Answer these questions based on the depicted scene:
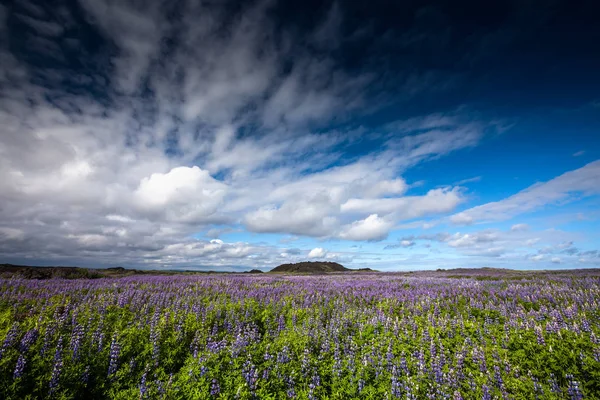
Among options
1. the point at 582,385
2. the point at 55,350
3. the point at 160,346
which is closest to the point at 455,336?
the point at 582,385

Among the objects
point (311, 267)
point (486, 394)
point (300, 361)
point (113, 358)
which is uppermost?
point (311, 267)

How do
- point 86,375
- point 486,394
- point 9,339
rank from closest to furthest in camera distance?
point 486,394 < point 86,375 < point 9,339

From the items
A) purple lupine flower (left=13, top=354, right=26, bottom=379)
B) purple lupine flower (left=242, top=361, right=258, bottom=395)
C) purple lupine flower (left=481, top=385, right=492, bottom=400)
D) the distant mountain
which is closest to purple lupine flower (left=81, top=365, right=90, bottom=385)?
purple lupine flower (left=13, top=354, right=26, bottom=379)

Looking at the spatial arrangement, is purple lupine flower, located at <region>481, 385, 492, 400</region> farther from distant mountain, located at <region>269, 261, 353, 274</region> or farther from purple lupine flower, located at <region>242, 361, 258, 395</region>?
distant mountain, located at <region>269, 261, 353, 274</region>

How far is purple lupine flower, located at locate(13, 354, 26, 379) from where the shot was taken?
466cm

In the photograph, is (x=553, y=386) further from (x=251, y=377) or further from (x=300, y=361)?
(x=251, y=377)

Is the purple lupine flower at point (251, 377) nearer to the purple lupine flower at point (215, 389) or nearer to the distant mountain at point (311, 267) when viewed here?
the purple lupine flower at point (215, 389)

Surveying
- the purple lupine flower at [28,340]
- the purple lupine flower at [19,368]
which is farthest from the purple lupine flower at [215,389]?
the purple lupine flower at [28,340]

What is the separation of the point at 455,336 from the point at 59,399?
9.50m

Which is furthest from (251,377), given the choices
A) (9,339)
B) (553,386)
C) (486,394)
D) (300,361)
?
(553,386)

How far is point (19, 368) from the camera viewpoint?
483cm

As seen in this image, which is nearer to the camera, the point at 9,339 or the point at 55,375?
the point at 55,375

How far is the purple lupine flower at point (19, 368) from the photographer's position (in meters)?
4.66

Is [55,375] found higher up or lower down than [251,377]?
higher up
